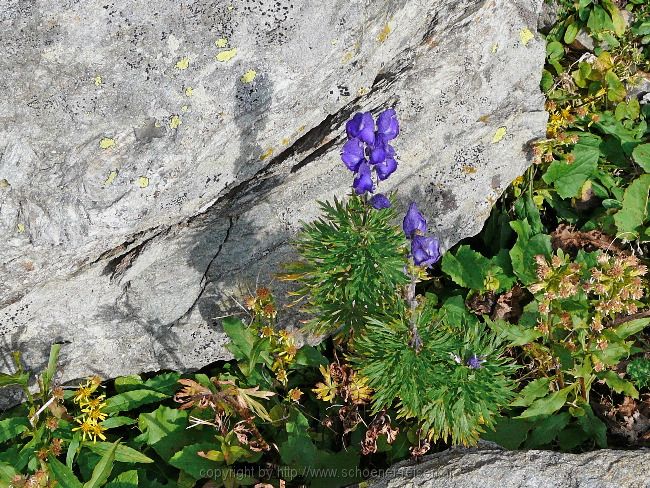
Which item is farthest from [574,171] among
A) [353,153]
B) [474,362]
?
[353,153]

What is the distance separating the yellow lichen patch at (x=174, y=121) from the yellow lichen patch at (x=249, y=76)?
40 centimetres

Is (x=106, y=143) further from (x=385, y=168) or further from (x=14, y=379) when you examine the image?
(x=14, y=379)

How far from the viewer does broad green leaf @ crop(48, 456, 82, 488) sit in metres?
3.79

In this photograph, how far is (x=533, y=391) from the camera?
4.39 metres

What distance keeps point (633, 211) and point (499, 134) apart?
1.18m

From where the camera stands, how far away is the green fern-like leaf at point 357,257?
3471 millimetres

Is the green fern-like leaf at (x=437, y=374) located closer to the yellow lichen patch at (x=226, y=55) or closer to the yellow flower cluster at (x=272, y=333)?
the yellow flower cluster at (x=272, y=333)

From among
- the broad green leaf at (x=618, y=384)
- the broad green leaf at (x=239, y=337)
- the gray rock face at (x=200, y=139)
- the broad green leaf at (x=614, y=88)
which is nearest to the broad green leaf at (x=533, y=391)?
the broad green leaf at (x=618, y=384)

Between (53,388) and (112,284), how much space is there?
807 mm

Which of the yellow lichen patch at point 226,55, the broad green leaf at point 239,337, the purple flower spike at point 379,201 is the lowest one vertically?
the broad green leaf at point 239,337

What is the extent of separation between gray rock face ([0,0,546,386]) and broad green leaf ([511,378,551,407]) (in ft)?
3.88

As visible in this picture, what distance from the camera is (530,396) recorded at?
4.38 meters

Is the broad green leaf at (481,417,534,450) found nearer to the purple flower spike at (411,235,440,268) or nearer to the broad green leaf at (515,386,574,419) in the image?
the broad green leaf at (515,386,574,419)

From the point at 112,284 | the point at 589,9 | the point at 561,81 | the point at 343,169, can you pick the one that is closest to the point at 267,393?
the point at 112,284
